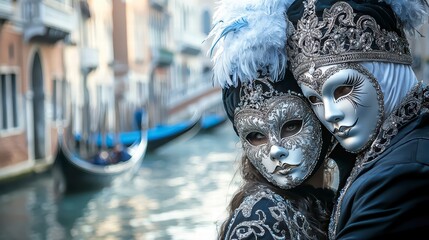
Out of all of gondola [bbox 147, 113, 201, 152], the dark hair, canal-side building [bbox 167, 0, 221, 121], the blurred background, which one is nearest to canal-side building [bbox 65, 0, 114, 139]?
the blurred background

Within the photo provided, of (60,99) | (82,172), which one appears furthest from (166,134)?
(82,172)

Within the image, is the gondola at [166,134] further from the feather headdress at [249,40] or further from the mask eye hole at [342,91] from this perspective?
the mask eye hole at [342,91]

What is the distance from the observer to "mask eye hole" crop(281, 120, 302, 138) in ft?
2.35

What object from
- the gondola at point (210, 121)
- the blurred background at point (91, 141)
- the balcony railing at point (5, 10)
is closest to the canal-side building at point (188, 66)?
the gondola at point (210, 121)

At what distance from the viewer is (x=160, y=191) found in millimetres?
5957

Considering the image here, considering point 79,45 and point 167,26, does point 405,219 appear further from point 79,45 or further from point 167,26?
point 167,26

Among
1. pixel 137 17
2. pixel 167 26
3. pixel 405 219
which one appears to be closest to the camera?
pixel 405 219

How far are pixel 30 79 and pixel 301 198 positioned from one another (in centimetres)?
596

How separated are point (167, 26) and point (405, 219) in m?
12.9

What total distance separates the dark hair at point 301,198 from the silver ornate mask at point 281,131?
0.02 m

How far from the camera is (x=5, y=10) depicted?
548cm

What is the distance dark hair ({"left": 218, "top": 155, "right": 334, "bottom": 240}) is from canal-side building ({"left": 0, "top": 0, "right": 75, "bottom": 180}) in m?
4.97

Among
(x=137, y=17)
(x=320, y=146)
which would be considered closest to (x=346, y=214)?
(x=320, y=146)

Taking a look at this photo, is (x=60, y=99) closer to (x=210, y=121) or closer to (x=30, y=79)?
(x=30, y=79)
